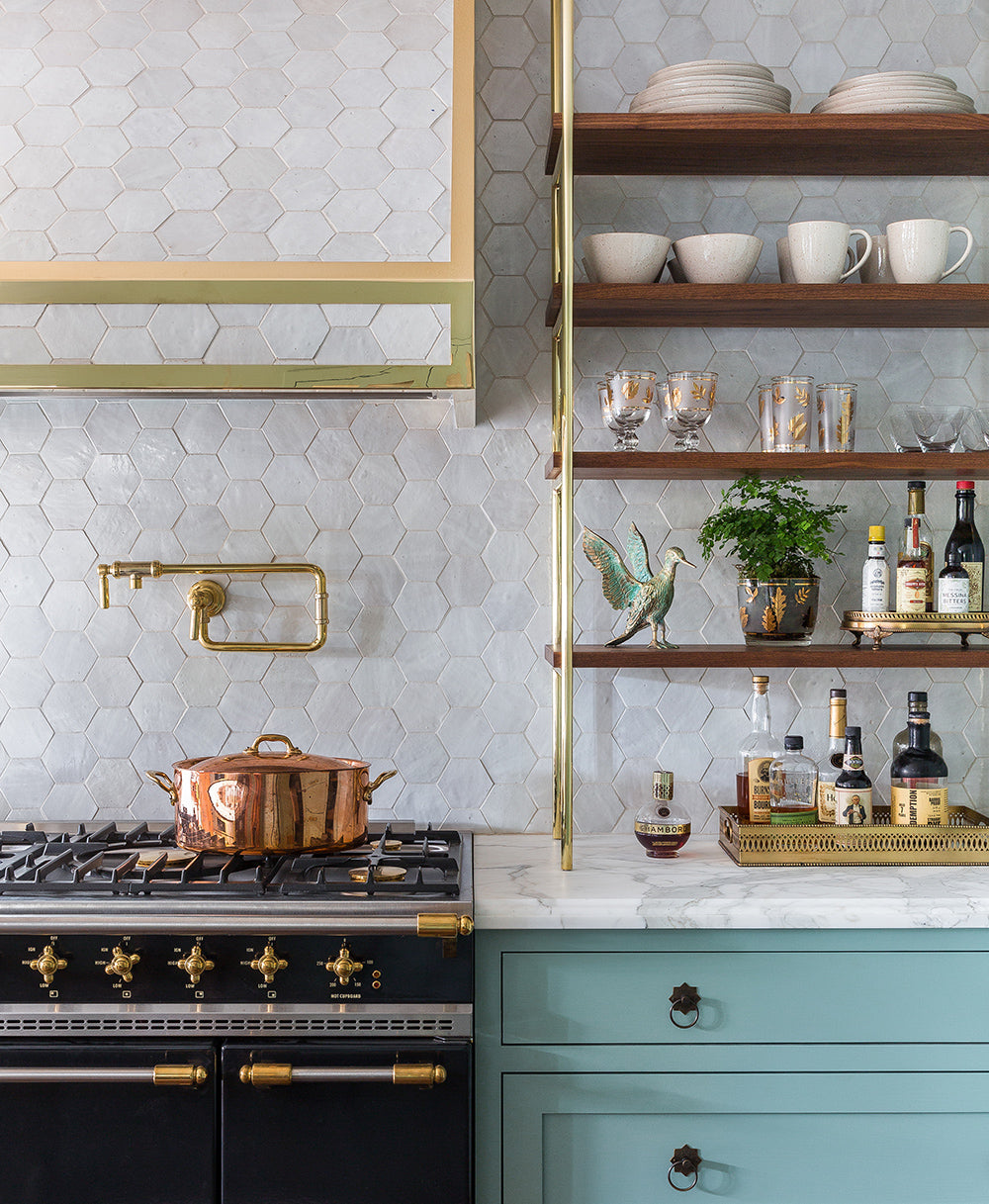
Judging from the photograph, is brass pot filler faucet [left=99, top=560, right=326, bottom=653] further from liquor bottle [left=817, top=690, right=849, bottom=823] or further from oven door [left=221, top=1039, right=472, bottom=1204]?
liquor bottle [left=817, top=690, right=849, bottom=823]

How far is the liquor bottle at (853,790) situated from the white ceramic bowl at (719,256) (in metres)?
0.90

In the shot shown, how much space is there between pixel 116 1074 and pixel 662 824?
1003 mm

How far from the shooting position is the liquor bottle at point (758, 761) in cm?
193

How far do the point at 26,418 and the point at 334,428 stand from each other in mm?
653

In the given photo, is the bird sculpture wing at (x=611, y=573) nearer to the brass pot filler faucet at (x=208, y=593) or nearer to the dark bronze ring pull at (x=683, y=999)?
the brass pot filler faucet at (x=208, y=593)

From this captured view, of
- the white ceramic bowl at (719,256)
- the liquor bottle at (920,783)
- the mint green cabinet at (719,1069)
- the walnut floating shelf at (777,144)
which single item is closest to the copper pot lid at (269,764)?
the mint green cabinet at (719,1069)

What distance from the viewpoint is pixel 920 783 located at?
191 cm

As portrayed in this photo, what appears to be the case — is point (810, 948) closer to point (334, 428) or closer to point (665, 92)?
point (334, 428)

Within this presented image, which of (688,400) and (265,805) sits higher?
(688,400)

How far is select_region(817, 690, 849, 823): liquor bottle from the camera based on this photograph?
1.94 metres

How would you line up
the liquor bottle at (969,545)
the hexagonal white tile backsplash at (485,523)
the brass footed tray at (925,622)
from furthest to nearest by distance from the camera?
1. the hexagonal white tile backsplash at (485,523)
2. the liquor bottle at (969,545)
3. the brass footed tray at (925,622)

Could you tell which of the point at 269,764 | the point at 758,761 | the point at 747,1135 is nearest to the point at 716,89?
the point at 758,761

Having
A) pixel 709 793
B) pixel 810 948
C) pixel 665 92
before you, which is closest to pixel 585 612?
pixel 709 793

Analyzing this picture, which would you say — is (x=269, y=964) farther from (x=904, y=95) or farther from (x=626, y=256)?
(x=904, y=95)
